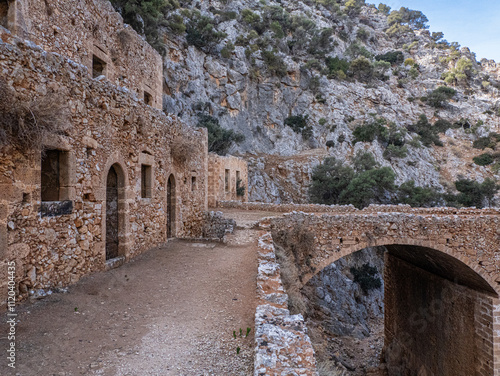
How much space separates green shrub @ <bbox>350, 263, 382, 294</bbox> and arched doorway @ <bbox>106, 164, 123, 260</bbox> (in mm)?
22817

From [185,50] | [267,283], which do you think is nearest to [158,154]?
[267,283]

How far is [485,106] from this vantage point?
54.1m

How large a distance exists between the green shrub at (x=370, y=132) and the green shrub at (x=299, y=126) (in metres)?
6.53

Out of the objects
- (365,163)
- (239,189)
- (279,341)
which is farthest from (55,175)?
(365,163)

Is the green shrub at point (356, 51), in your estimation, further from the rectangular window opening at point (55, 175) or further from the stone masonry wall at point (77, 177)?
the rectangular window opening at point (55, 175)

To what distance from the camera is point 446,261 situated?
11.5 metres

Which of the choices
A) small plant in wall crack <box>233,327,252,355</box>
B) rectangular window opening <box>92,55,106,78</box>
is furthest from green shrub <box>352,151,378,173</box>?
small plant in wall crack <box>233,327,252,355</box>

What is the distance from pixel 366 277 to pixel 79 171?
82.0 feet

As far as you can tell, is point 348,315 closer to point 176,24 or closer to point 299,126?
point 299,126

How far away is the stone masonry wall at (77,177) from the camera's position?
4.31 metres

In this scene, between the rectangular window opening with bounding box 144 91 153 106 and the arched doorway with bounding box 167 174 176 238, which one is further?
the rectangular window opening with bounding box 144 91 153 106

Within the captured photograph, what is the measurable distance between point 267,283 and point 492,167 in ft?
155

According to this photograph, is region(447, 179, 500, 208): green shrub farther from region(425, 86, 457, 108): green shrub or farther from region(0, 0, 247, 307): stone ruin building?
region(0, 0, 247, 307): stone ruin building

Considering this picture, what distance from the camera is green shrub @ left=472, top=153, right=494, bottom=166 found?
41.6 metres
